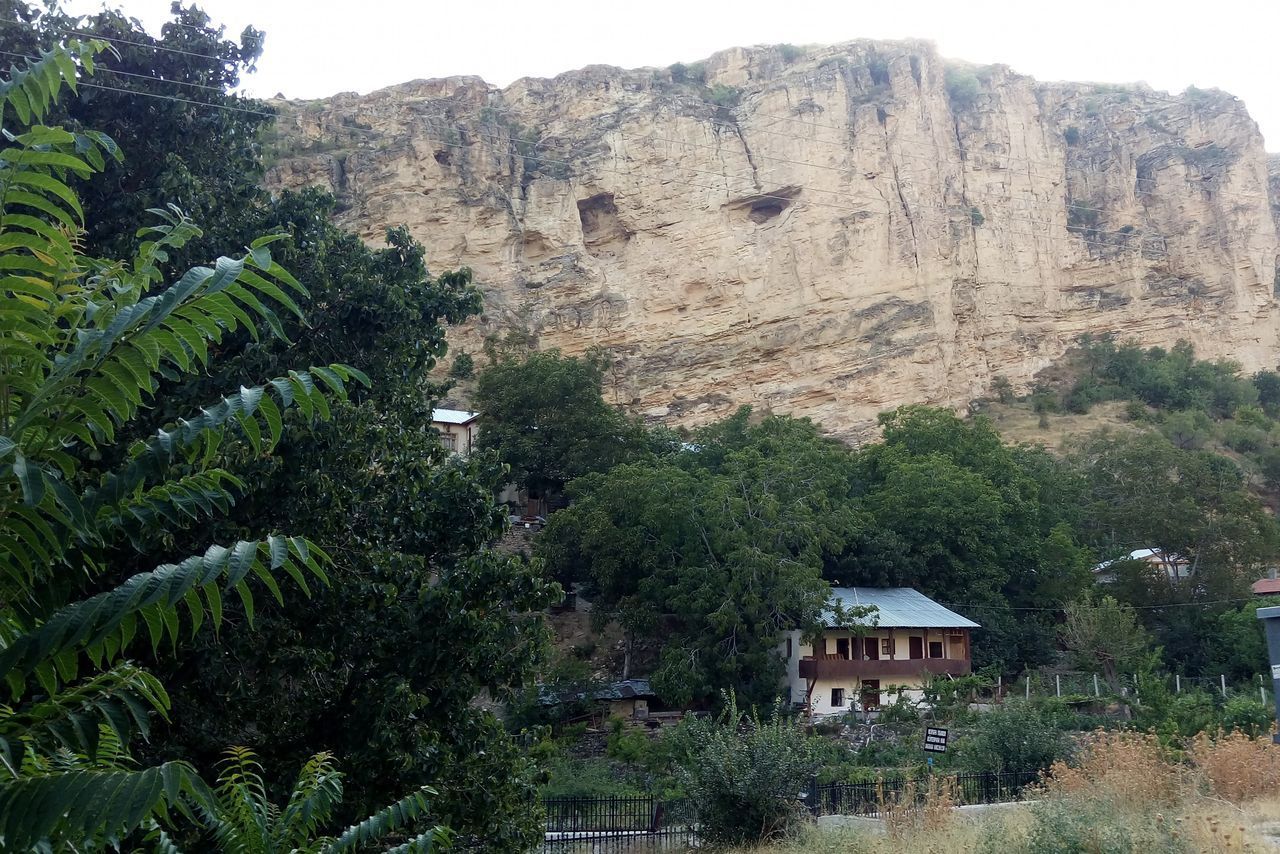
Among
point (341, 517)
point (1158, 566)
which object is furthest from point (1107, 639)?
point (341, 517)

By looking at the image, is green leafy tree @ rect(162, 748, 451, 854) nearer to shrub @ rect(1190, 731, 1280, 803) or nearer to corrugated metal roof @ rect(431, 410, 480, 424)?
shrub @ rect(1190, 731, 1280, 803)

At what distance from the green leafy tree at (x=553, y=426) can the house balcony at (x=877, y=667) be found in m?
12.1

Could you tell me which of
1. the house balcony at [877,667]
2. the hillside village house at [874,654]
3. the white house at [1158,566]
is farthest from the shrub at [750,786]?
the white house at [1158,566]

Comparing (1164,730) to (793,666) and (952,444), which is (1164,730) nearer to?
(793,666)

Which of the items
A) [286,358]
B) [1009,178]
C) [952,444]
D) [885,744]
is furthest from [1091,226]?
[286,358]

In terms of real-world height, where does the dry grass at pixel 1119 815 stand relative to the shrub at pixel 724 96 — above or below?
below

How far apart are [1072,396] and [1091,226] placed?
12.7 meters

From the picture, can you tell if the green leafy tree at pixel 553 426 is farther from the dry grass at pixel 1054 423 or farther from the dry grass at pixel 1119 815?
the dry grass at pixel 1119 815

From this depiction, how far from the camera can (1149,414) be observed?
52875mm

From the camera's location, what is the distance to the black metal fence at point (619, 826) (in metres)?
14.1

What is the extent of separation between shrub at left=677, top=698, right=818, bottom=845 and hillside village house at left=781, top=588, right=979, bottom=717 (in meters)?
14.5

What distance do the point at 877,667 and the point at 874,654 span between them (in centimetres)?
64

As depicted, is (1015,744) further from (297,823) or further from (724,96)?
(724,96)

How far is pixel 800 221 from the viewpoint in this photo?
56875mm
